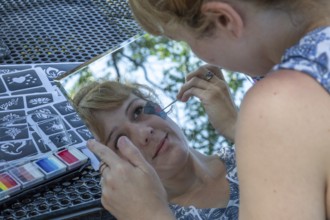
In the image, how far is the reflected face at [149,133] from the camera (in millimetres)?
1277

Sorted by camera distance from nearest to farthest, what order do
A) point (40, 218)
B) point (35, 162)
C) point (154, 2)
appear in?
point (154, 2) → point (40, 218) → point (35, 162)

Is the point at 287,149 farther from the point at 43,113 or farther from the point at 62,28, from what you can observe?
the point at 62,28

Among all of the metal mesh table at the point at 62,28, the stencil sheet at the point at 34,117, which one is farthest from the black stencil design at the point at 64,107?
the metal mesh table at the point at 62,28

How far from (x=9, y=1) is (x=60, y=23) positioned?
23 cm

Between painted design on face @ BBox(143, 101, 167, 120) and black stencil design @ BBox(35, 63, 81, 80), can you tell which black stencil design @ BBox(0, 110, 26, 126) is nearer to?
black stencil design @ BBox(35, 63, 81, 80)

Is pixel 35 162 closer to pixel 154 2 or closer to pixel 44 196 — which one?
pixel 44 196

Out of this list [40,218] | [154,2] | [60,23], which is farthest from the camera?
[60,23]

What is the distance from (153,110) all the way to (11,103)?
34cm

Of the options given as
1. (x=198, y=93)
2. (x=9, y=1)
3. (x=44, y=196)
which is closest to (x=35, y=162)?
(x=44, y=196)

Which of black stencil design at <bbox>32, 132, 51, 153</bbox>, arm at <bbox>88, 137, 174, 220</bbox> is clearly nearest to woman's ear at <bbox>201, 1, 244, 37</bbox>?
arm at <bbox>88, 137, 174, 220</bbox>

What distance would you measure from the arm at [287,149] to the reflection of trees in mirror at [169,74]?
575 mm

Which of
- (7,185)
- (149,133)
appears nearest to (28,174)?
(7,185)

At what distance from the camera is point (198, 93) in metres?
1.38

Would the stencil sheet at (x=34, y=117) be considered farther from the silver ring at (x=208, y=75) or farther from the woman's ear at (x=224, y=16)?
the woman's ear at (x=224, y=16)
